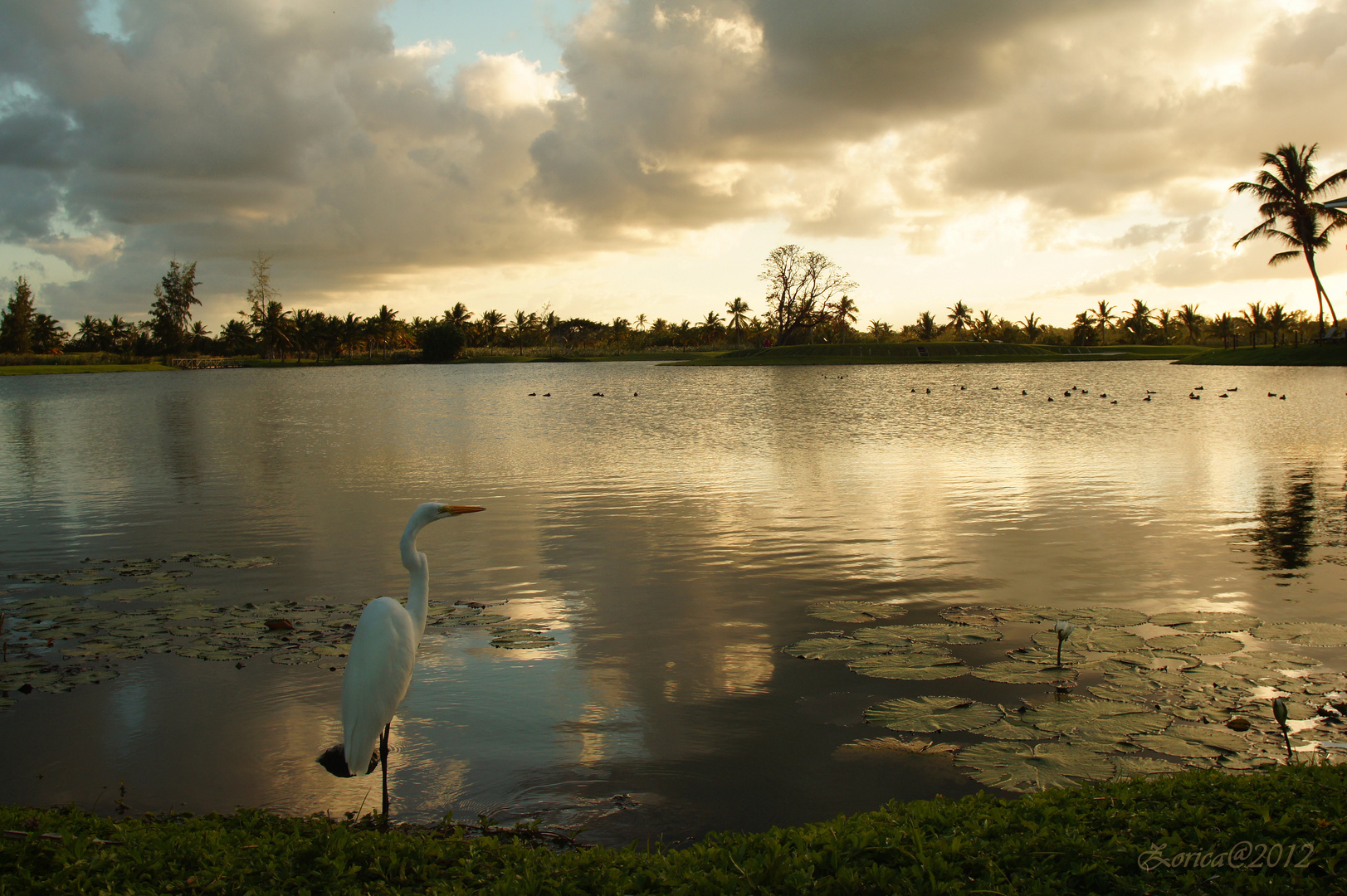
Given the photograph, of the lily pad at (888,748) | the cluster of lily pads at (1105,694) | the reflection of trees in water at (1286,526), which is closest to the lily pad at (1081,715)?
the cluster of lily pads at (1105,694)

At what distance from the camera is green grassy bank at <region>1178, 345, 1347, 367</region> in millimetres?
71000

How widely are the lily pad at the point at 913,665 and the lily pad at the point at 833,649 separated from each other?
0.49ft

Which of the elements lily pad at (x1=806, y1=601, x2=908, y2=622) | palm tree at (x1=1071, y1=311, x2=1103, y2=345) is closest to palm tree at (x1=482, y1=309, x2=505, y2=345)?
palm tree at (x1=1071, y1=311, x2=1103, y2=345)

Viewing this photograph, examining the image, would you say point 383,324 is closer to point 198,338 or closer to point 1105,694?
point 198,338

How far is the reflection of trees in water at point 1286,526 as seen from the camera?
12.3 m

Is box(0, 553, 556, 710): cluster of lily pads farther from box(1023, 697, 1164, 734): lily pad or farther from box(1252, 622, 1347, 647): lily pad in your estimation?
box(1252, 622, 1347, 647): lily pad

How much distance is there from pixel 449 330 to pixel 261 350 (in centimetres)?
3869

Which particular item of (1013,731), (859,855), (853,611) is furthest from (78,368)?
(859,855)

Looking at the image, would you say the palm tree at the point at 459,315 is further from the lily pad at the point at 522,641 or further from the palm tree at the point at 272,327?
the lily pad at the point at 522,641

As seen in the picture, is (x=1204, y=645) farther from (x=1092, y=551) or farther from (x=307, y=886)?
(x=307, y=886)

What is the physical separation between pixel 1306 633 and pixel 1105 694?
3012 millimetres

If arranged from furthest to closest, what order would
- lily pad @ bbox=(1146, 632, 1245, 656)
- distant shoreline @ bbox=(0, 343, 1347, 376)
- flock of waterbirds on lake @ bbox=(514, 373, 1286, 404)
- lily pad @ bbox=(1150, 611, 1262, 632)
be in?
distant shoreline @ bbox=(0, 343, 1347, 376) < flock of waterbirds on lake @ bbox=(514, 373, 1286, 404) < lily pad @ bbox=(1150, 611, 1262, 632) < lily pad @ bbox=(1146, 632, 1245, 656)

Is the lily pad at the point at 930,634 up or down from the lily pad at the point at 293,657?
up

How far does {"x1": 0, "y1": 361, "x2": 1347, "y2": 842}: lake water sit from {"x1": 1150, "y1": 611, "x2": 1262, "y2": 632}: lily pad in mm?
649
